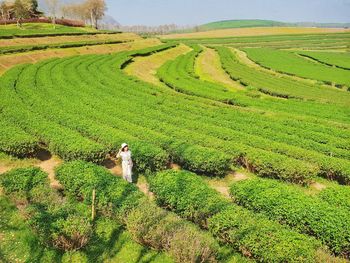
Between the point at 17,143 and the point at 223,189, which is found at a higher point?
the point at 17,143

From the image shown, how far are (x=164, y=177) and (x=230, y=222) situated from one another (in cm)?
377

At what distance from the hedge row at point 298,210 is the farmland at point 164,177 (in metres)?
0.04

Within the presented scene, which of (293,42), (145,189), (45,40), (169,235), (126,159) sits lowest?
(145,189)

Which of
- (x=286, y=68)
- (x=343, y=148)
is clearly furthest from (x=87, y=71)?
(x=286, y=68)

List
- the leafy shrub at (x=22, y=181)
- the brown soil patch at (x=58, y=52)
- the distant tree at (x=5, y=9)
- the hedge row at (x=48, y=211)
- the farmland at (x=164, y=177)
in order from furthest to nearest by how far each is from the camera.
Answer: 1. the distant tree at (x=5, y=9)
2. the brown soil patch at (x=58, y=52)
3. the leafy shrub at (x=22, y=181)
4. the farmland at (x=164, y=177)
5. the hedge row at (x=48, y=211)

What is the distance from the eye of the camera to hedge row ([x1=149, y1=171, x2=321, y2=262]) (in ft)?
34.7

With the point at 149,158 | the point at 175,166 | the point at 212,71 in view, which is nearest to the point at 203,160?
the point at 175,166

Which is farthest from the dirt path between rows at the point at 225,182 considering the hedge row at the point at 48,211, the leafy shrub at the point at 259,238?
the hedge row at the point at 48,211

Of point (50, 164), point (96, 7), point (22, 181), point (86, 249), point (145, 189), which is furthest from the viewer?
point (96, 7)

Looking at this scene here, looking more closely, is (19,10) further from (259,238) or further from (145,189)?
(259,238)

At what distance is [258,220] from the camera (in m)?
11.9

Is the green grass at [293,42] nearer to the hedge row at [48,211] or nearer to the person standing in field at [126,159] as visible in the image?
the person standing in field at [126,159]

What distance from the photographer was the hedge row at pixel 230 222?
10.6m

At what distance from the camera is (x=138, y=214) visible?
39.4ft
